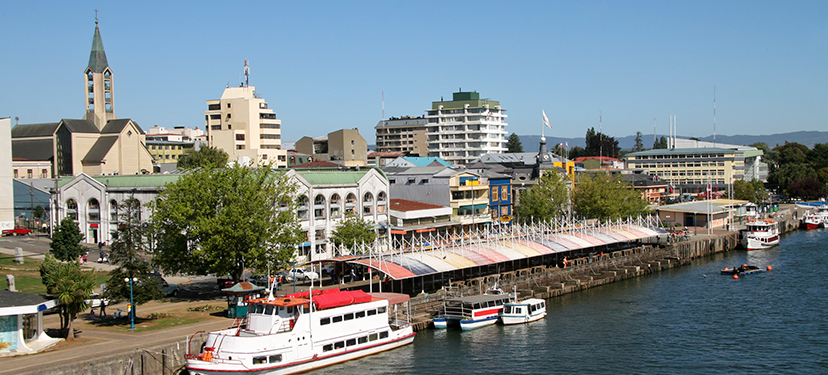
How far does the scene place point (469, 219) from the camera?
98500mm

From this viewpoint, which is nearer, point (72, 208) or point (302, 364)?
point (302, 364)

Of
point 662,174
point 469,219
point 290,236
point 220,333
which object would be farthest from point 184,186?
point 662,174

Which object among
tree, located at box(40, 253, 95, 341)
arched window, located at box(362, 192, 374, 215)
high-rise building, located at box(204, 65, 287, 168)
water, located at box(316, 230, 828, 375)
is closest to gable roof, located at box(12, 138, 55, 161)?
high-rise building, located at box(204, 65, 287, 168)

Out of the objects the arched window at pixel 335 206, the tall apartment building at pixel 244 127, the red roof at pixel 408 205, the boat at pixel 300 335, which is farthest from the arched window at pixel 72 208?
the tall apartment building at pixel 244 127

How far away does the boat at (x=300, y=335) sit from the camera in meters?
40.9

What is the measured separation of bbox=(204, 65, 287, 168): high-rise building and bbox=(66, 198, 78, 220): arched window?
61457mm

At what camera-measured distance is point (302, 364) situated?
4316cm

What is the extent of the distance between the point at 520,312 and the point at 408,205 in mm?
38530

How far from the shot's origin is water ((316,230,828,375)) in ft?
149

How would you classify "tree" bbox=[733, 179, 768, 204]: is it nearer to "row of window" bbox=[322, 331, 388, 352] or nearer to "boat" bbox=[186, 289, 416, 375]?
"boat" bbox=[186, 289, 416, 375]

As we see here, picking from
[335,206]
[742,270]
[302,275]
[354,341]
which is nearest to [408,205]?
[335,206]

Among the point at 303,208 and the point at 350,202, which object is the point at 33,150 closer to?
the point at 350,202

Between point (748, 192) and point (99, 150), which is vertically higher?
point (99, 150)

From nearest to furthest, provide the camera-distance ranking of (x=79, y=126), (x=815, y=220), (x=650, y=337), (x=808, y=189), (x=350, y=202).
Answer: (x=650, y=337)
(x=350, y=202)
(x=79, y=126)
(x=815, y=220)
(x=808, y=189)
